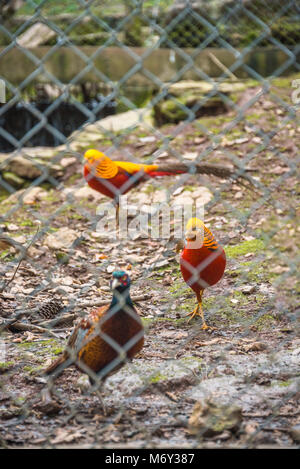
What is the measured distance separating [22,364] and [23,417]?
52 cm

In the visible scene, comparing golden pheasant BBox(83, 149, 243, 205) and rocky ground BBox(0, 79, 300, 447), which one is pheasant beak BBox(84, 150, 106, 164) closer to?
golden pheasant BBox(83, 149, 243, 205)

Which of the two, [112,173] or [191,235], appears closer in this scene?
[191,235]

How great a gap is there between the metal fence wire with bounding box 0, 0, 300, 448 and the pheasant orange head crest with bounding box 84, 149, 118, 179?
0.02m

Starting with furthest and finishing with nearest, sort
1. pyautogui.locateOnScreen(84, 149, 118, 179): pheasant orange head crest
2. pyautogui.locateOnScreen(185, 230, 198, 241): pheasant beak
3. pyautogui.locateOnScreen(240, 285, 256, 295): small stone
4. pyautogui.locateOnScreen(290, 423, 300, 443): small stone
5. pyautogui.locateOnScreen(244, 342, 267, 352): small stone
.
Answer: pyautogui.locateOnScreen(84, 149, 118, 179): pheasant orange head crest < pyautogui.locateOnScreen(240, 285, 256, 295): small stone < pyautogui.locateOnScreen(185, 230, 198, 241): pheasant beak < pyautogui.locateOnScreen(244, 342, 267, 352): small stone < pyautogui.locateOnScreen(290, 423, 300, 443): small stone

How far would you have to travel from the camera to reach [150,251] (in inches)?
190

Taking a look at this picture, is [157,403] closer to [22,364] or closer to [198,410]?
[198,410]

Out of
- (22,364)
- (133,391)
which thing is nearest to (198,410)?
(133,391)

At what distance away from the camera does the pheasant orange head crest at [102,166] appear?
4273 millimetres

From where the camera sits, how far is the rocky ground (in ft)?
7.02

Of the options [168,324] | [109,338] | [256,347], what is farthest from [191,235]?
[109,338]

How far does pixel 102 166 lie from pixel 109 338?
253 centimetres

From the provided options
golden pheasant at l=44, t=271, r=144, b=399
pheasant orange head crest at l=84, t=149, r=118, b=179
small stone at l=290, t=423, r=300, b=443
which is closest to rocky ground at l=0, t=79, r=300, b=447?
small stone at l=290, t=423, r=300, b=443

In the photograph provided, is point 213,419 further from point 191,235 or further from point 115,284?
point 191,235

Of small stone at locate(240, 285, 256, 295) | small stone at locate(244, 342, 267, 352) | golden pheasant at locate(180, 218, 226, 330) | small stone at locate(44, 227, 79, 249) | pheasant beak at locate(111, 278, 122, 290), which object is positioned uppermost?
pheasant beak at locate(111, 278, 122, 290)
